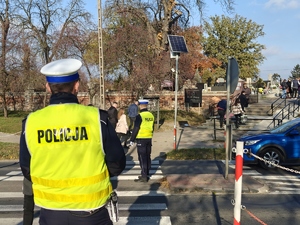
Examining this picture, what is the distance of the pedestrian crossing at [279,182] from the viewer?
818 cm

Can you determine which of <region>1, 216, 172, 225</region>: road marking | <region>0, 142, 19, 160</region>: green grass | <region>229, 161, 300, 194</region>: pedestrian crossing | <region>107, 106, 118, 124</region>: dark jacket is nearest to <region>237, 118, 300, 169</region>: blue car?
<region>229, 161, 300, 194</region>: pedestrian crossing

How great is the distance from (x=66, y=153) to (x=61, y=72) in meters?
0.56

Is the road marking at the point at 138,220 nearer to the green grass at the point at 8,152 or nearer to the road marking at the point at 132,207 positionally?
the road marking at the point at 132,207

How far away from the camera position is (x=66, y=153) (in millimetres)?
2502

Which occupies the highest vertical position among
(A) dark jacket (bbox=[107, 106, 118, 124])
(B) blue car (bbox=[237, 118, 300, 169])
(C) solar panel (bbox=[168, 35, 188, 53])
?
(C) solar panel (bbox=[168, 35, 188, 53])

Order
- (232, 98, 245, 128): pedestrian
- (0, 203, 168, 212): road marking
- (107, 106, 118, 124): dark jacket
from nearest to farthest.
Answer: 1. (0, 203, 168, 212): road marking
2. (107, 106, 118, 124): dark jacket
3. (232, 98, 245, 128): pedestrian

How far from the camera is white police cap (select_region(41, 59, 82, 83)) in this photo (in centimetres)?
253

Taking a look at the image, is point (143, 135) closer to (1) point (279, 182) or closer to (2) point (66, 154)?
(1) point (279, 182)

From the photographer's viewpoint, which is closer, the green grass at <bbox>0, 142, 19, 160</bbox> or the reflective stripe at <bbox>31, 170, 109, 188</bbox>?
the reflective stripe at <bbox>31, 170, 109, 188</bbox>

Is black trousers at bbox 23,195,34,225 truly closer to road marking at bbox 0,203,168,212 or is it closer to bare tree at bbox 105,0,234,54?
road marking at bbox 0,203,168,212

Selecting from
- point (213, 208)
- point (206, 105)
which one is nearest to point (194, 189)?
point (213, 208)

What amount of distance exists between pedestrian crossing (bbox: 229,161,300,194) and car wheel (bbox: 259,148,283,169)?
17.7 inches

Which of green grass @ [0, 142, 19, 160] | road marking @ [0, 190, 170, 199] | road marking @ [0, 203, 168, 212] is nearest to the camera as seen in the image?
road marking @ [0, 203, 168, 212]

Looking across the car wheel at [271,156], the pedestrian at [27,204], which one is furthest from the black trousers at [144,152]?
the pedestrian at [27,204]
